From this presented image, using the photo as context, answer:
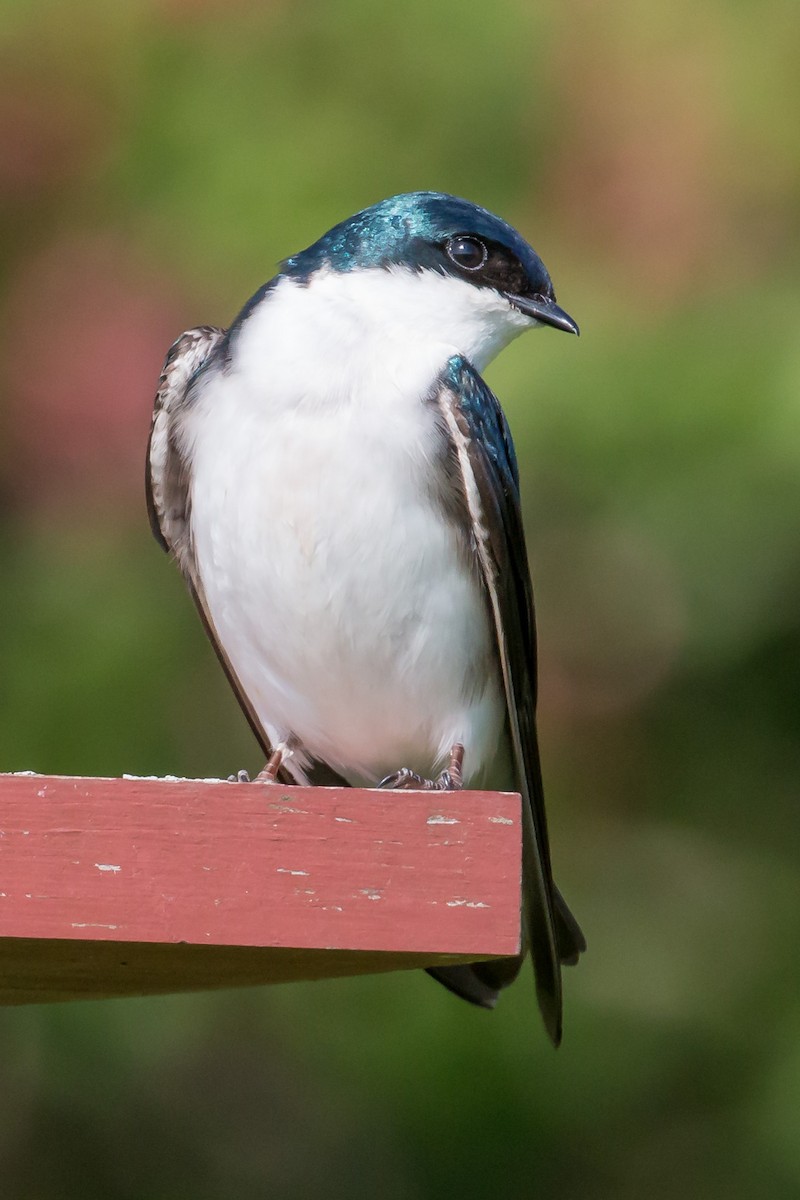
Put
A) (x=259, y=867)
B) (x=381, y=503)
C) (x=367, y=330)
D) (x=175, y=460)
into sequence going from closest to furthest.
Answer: (x=259, y=867), (x=381, y=503), (x=367, y=330), (x=175, y=460)

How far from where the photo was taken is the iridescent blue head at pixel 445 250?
195cm

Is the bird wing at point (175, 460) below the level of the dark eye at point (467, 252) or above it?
below

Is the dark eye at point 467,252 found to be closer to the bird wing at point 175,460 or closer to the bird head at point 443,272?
the bird head at point 443,272

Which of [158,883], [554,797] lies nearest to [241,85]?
[554,797]

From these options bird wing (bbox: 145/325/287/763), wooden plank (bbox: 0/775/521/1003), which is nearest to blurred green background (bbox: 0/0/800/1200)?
bird wing (bbox: 145/325/287/763)

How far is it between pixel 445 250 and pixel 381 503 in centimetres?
36

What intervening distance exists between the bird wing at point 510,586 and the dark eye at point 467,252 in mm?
154

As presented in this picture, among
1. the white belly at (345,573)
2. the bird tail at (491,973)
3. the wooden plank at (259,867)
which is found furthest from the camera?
the bird tail at (491,973)

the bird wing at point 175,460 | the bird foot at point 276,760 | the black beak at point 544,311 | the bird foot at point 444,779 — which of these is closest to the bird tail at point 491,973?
the bird foot at point 444,779

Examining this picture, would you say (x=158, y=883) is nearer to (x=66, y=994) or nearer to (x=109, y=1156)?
(x=66, y=994)

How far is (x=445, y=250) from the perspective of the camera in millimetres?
1966

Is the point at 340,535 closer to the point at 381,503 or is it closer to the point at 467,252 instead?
the point at 381,503

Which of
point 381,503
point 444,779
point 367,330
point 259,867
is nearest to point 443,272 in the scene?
point 367,330

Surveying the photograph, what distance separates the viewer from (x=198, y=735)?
100 inches
